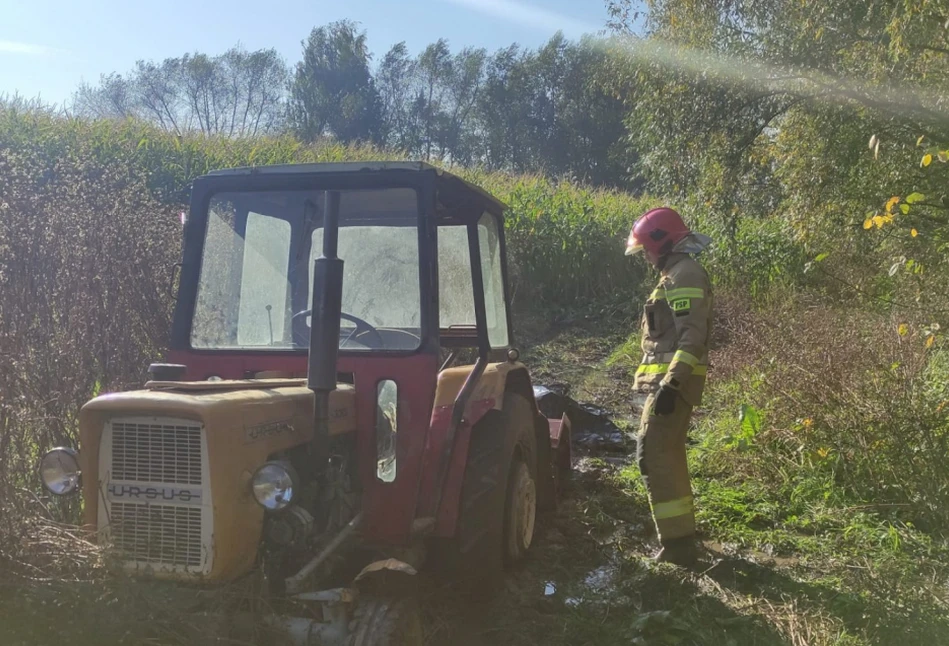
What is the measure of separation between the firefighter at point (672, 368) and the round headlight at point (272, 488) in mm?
2261

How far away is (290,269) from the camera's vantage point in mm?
3781

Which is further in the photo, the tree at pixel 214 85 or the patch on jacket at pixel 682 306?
the tree at pixel 214 85

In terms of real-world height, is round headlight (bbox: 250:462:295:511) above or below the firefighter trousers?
above

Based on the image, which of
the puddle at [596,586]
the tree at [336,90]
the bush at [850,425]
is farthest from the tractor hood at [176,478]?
the tree at [336,90]

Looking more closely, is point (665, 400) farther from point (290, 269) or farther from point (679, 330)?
point (290, 269)

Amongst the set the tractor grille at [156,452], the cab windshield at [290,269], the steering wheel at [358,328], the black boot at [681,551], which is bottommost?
the black boot at [681,551]

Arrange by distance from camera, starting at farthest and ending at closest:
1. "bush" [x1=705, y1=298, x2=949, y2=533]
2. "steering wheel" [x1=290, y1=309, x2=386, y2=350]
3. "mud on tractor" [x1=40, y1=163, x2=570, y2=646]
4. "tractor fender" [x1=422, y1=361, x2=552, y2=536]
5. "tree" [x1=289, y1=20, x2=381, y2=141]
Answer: "tree" [x1=289, y1=20, x2=381, y2=141] < "bush" [x1=705, y1=298, x2=949, y2=533] < "steering wheel" [x1=290, y1=309, x2=386, y2=350] < "tractor fender" [x1=422, y1=361, x2=552, y2=536] < "mud on tractor" [x1=40, y1=163, x2=570, y2=646]

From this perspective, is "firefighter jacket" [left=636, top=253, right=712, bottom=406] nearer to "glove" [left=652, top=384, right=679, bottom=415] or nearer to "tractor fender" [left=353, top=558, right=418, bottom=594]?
"glove" [left=652, top=384, right=679, bottom=415]

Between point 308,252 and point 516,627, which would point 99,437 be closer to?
point 308,252

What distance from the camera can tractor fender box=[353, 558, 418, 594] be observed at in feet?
8.87

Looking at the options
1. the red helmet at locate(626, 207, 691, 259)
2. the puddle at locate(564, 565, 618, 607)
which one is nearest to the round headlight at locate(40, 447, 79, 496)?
the puddle at locate(564, 565, 618, 607)

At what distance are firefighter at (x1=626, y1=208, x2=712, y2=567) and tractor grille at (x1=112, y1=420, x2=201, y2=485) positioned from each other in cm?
252

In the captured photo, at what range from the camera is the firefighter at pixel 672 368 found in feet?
13.8

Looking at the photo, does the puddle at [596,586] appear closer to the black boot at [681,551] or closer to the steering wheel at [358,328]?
the black boot at [681,551]
